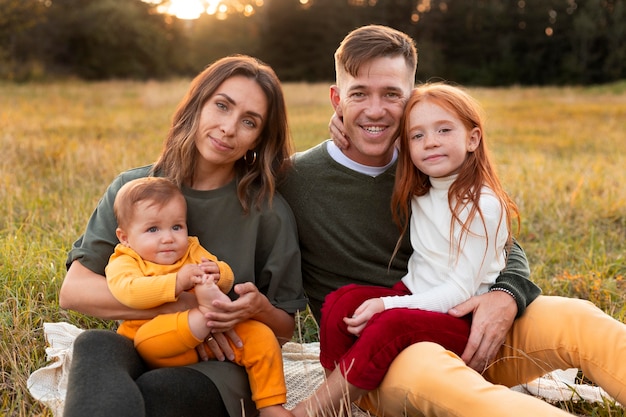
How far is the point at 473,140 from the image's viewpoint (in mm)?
2764

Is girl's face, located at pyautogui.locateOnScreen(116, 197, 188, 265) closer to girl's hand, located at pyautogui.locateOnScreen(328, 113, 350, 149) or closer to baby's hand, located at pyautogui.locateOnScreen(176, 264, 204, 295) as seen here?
baby's hand, located at pyautogui.locateOnScreen(176, 264, 204, 295)

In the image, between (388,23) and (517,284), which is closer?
(517,284)

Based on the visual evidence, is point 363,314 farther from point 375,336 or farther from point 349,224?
point 349,224

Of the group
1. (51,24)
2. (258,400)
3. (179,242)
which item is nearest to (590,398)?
(258,400)

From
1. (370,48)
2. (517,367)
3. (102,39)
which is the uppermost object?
(102,39)

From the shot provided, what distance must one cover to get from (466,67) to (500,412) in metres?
41.8

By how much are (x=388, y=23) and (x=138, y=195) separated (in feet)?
134

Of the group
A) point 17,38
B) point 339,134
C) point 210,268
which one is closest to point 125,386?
point 210,268

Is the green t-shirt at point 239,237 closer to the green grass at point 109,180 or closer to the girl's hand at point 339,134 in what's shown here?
the girl's hand at point 339,134

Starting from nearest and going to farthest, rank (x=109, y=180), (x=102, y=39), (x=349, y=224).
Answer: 1. (x=349, y=224)
2. (x=109, y=180)
3. (x=102, y=39)

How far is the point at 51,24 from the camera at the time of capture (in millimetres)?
33000

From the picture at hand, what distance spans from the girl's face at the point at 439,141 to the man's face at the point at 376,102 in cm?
18

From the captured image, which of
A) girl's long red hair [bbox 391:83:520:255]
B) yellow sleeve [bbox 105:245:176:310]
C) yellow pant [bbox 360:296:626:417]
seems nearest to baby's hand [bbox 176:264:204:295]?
yellow sleeve [bbox 105:245:176:310]

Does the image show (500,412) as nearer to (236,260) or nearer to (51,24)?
(236,260)
